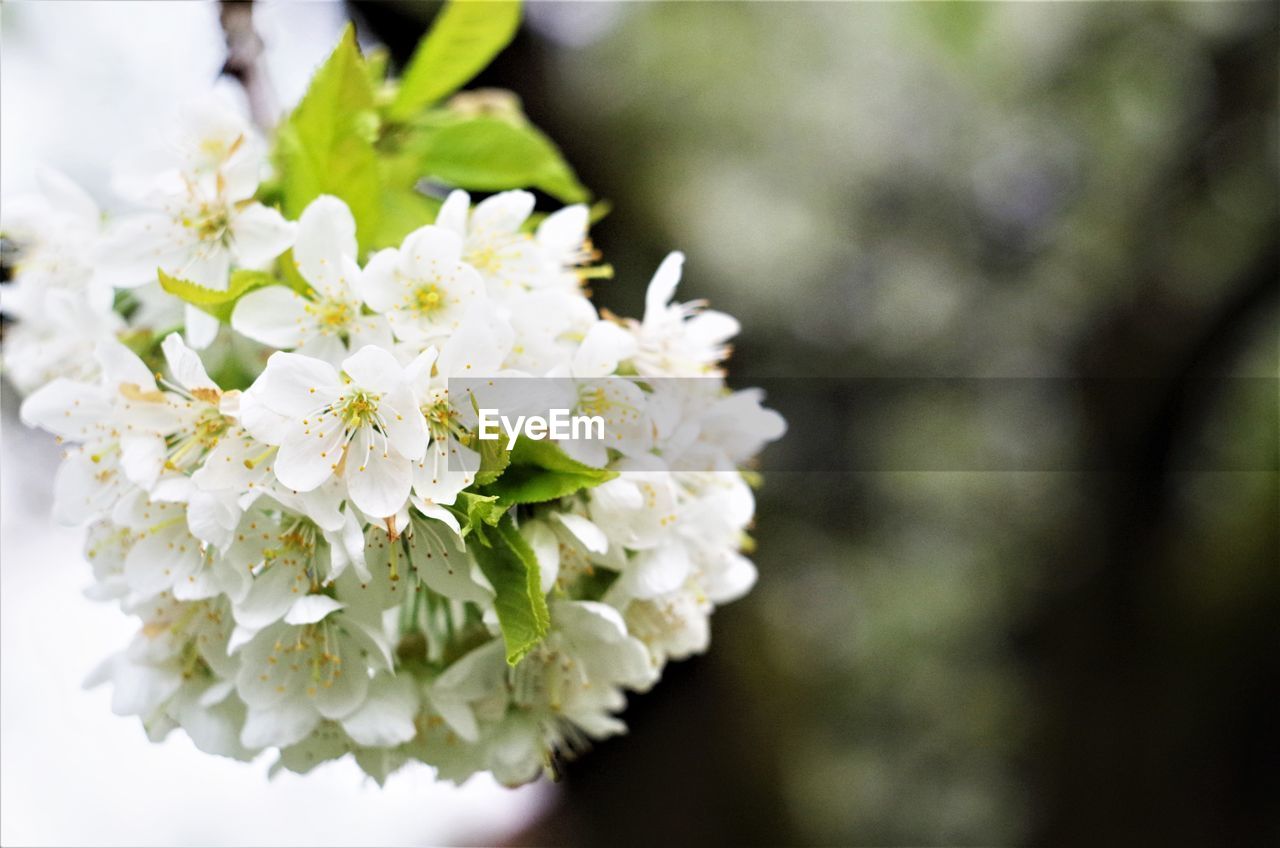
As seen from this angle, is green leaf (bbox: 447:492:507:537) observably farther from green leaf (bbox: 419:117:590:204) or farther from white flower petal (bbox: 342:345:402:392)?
green leaf (bbox: 419:117:590:204)

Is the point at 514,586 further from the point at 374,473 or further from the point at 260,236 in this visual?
the point at 260,236

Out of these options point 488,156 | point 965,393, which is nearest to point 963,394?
point 965,393

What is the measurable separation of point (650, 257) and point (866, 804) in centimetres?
205

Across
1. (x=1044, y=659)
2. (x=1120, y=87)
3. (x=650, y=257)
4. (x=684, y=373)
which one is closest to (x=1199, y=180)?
(x=1120, y=87)

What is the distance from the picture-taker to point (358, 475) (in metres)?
0.60

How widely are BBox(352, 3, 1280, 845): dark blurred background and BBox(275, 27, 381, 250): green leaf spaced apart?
143cm

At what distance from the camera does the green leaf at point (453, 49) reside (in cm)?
93

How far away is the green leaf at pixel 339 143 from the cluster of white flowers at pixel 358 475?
0.04 metres

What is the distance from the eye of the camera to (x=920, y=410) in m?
3.59

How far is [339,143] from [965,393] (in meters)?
3.20

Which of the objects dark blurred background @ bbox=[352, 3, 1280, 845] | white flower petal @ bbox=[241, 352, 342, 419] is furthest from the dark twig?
dark blurred background @ bbox=[352, 3, 1280, 845]

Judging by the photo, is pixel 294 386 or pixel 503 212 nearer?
pixel 294 386

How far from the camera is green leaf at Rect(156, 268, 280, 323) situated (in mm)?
678

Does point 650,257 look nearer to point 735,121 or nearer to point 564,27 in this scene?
point 564,27
